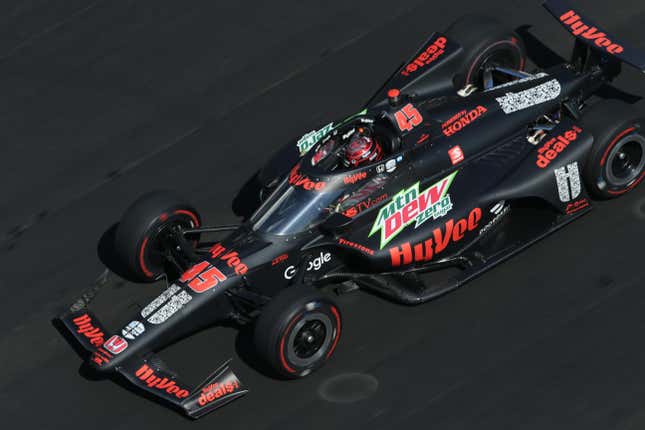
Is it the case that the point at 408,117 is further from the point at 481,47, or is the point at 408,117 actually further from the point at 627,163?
the point at 627,163

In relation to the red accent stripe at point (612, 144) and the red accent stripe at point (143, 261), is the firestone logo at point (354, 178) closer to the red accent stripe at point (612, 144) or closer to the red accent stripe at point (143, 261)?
the red accent stripe at point (143, 261)

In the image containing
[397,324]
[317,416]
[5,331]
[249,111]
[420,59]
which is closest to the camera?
[317,416]

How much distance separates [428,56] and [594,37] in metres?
2.26

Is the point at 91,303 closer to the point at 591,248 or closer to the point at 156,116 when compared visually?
the point at 156,116

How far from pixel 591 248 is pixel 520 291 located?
1163 mm

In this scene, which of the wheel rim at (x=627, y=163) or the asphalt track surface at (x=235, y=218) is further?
the wheel rim at (x=627, y=163)

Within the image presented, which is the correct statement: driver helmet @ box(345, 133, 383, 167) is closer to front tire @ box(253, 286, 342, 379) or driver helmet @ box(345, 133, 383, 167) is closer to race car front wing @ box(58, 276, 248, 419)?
front tire @ box(253, 286, 342, 379)

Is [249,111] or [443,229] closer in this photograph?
[443,229]

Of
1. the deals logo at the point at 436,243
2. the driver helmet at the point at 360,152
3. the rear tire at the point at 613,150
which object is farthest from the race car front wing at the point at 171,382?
the rear tire at the point at 613,150

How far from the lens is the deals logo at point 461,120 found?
1351 centimetres

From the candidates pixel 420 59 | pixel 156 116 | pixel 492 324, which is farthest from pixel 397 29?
pixel 492 324

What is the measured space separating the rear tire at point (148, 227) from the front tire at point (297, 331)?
230 cm

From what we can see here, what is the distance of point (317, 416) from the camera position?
12.2m

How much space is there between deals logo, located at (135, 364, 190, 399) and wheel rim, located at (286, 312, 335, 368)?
125 cm
